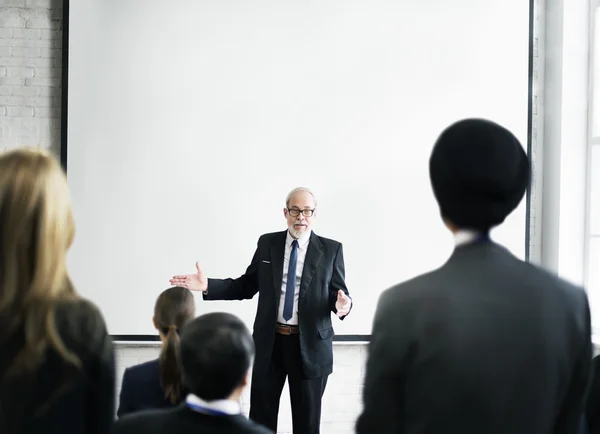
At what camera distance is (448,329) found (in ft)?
3.46

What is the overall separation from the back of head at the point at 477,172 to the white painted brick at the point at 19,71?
11.7 ft

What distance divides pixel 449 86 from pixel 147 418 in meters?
3.50

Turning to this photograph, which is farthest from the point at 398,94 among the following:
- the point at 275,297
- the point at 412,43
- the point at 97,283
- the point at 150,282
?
the point at 97,283

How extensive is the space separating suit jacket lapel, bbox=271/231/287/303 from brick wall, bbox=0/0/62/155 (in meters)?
1.64

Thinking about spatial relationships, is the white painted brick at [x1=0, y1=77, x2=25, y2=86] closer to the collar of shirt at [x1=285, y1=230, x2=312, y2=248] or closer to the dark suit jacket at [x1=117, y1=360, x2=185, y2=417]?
the collar of shirt at [x1=285, y1=230, x2=312, y2=248]

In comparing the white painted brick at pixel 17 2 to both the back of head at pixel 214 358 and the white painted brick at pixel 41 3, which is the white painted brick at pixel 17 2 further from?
the back of head at pixel 214 358

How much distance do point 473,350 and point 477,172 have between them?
30 centimetres

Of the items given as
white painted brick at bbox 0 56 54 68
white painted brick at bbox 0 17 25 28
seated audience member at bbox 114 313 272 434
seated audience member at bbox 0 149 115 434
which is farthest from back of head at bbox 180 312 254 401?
white painted brick at bbox 0 17 25 28

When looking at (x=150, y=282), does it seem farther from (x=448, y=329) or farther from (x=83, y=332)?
(x=448, y=329)

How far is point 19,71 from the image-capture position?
4016mm

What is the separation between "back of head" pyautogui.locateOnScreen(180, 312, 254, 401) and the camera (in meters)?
1.28

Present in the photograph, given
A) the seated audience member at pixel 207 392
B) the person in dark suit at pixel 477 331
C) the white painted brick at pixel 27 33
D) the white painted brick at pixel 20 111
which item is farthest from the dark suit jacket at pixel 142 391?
the white painted brick at pixel 27 33

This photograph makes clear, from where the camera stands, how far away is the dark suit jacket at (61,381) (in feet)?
3.73

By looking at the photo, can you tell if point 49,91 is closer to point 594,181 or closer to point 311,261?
point 311,261
